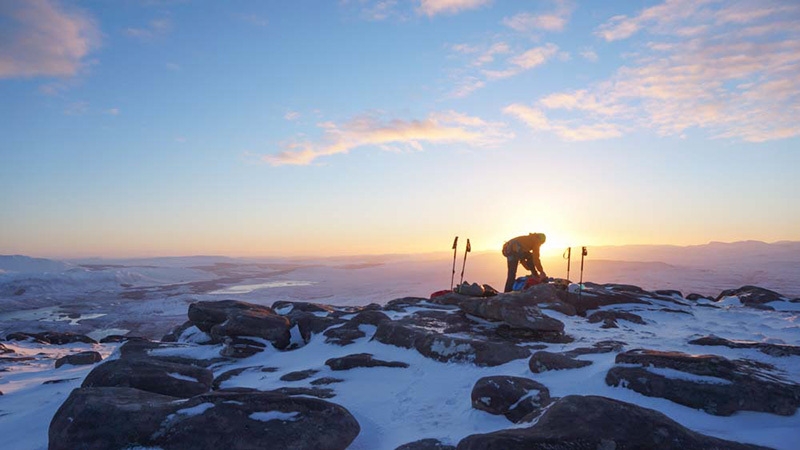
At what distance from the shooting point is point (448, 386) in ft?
26.4

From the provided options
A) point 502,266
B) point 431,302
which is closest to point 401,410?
point 431,302

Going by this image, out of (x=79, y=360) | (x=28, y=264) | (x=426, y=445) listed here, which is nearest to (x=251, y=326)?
(x=79, y=360)

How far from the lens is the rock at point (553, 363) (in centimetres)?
766

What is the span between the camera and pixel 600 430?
4504 millimetres

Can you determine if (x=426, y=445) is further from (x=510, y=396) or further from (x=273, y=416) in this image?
(x=273, y=416)

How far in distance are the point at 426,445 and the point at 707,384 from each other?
407cm

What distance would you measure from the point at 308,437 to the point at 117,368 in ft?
17.3

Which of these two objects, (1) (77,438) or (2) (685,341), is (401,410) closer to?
(1) (77,438)

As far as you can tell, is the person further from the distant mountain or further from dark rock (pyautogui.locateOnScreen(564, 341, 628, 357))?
the distant mountain

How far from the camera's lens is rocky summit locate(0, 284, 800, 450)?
→ 5090 millimetres

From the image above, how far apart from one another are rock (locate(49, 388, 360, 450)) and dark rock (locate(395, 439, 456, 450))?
0.87m

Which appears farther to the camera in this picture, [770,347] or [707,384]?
[770,347]

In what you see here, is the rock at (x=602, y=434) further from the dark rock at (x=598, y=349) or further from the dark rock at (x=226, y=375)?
the dark rock at (x=226, y=375)

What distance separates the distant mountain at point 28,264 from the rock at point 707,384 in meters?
125
